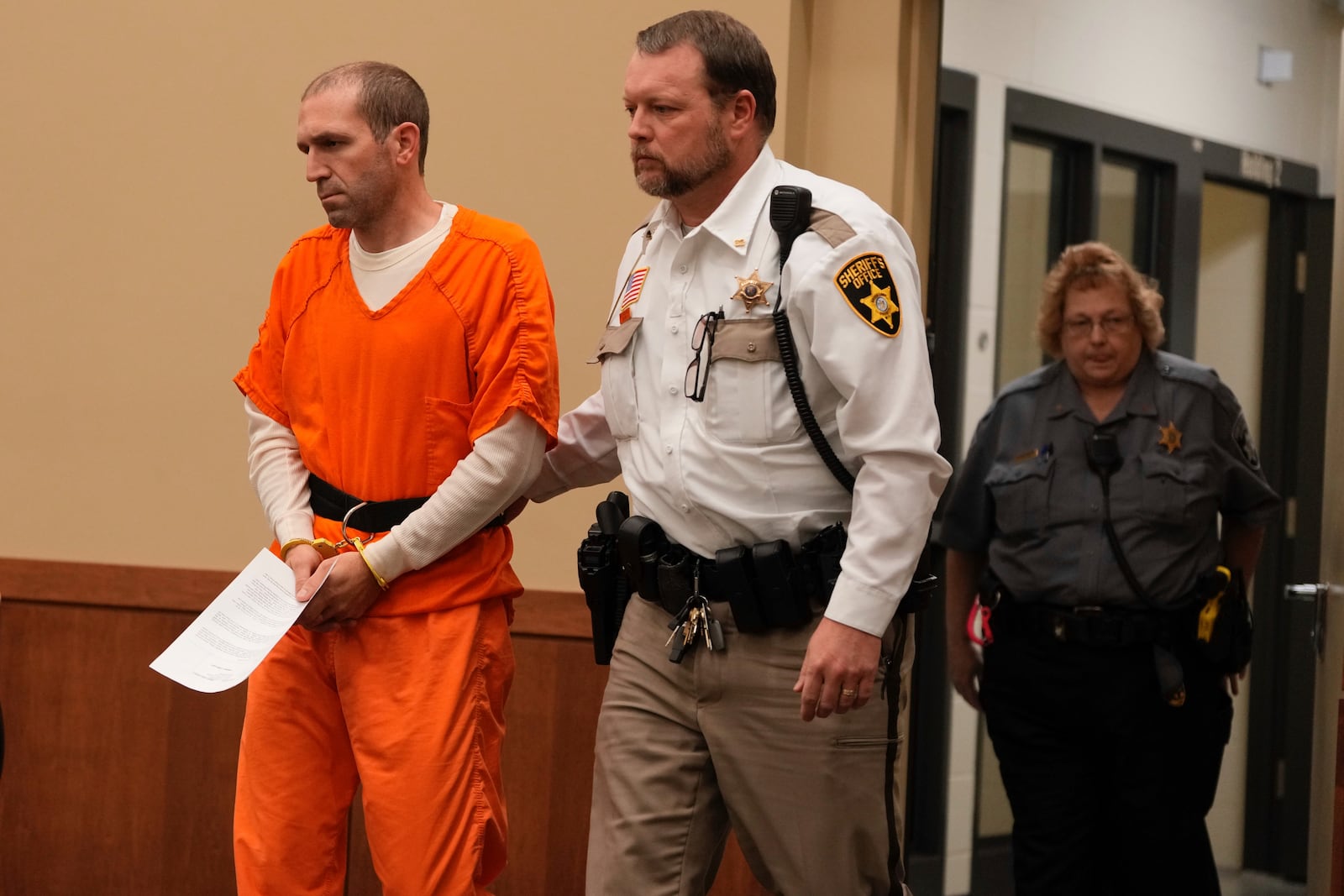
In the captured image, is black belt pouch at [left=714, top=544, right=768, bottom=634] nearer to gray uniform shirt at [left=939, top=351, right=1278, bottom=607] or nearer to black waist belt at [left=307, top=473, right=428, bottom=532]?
black waist belt at [left=307, top=473, right=428, bottom=532]

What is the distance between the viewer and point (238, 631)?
244cm

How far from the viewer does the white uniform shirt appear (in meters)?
2.17

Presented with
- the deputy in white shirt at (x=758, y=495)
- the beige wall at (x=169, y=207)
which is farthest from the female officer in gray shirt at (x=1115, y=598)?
the deputy in white shirt at (x=758, y=495)

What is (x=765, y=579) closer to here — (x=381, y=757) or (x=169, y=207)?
(x=381, y=757)

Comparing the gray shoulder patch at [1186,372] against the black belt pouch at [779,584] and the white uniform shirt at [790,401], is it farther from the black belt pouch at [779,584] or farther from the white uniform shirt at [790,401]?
the black belt pouch at [779,584]

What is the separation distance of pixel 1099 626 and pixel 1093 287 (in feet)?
2.75

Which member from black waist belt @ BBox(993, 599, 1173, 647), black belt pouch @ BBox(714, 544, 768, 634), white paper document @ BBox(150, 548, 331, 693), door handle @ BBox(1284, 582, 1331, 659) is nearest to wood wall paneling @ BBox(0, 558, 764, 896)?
white paper document @ BBox(150, 548, 331, 693)

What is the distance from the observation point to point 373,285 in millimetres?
2557

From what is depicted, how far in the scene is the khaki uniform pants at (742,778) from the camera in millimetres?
2230

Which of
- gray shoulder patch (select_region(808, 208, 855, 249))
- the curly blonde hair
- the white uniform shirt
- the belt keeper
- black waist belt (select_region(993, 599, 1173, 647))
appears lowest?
black waist belt (select_region(993, 599, 1173, 647))

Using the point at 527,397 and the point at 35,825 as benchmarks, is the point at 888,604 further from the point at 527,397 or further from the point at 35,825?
the point at 35,825

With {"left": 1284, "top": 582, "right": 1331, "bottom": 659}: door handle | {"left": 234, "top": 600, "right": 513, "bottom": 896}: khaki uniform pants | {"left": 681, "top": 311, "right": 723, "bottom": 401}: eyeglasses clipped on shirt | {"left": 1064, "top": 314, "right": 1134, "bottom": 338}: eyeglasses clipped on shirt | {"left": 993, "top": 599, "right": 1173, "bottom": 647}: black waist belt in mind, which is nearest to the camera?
{"left": 681, "top": 311, "right": 723, "bottom": 401}: eyeglasses clipped on shirt

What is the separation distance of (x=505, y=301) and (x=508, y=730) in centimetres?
138

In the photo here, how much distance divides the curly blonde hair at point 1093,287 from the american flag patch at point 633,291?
66.9 inches
